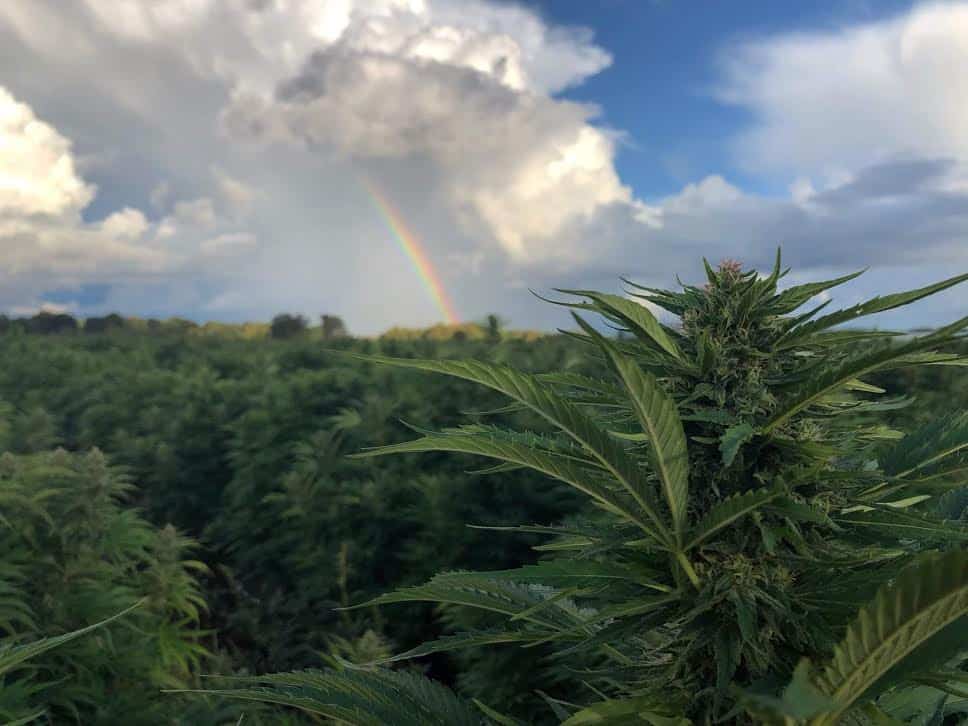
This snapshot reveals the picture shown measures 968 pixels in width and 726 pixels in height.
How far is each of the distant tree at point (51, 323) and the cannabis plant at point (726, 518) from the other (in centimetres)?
3379

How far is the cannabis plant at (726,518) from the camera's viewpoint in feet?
2.97

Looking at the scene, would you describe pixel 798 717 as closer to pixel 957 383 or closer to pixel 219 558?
pixel 957 383

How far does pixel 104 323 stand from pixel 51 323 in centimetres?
232

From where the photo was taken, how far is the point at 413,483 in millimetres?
7973

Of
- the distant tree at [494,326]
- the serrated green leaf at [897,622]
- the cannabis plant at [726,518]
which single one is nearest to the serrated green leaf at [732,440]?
the cannabis plant at [726,518]

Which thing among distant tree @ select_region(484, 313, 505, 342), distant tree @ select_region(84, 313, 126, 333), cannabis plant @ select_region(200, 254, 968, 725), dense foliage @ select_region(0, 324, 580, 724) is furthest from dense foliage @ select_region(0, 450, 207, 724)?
distant tree @ select_region(84, 313, 126, 333)

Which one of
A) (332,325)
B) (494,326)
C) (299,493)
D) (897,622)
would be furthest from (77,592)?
(332,325)

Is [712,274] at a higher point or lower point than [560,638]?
higher

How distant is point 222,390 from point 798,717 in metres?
12.6

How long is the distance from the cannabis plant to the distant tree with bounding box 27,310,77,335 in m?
33.8

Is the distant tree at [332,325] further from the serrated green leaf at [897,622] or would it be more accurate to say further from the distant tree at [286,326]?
the serrated green leaf at [897,622]

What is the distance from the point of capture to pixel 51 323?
3125 cm

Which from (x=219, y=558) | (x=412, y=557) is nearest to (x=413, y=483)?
(x=412, y=557)

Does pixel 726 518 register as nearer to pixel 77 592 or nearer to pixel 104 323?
pixel 77 592
